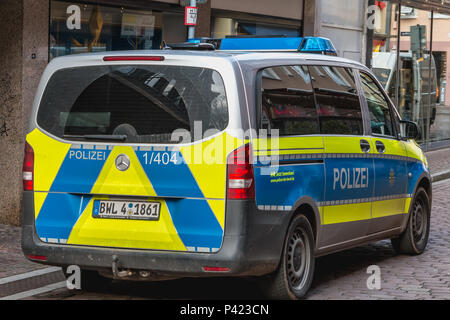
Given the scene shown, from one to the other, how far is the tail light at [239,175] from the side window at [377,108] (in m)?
2.44

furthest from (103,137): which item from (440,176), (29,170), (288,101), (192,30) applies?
(440,176)

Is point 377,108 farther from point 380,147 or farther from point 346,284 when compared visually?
point 346,284

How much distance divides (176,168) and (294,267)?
131cm

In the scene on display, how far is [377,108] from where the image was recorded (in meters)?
9.04

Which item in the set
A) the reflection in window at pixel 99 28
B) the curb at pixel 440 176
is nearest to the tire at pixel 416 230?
the reflection in window at pixel 99 28

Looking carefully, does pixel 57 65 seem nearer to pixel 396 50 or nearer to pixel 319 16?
pixel 319 16

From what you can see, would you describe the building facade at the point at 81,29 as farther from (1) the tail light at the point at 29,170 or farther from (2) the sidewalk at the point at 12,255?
(1) the tail light at the point at 29,170

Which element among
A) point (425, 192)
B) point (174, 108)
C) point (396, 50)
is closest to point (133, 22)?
point (425, 192)

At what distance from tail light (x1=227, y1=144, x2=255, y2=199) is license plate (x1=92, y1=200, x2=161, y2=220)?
1.69ft

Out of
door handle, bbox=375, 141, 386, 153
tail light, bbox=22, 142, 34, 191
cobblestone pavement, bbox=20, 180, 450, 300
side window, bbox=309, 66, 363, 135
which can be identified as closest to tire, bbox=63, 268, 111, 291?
cobblestone pavement, bbox=20, 180, 450, 300

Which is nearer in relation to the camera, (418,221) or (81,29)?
(418,221)

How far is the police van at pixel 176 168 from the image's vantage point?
6.59 metres

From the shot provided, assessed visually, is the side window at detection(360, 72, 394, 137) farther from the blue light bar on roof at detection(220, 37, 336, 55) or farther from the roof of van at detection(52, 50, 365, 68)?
the roof of van at detection(52, 50, 365, 68)

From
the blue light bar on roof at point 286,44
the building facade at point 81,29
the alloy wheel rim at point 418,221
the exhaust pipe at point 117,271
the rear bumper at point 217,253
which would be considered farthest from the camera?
the building facade at point 81,29
